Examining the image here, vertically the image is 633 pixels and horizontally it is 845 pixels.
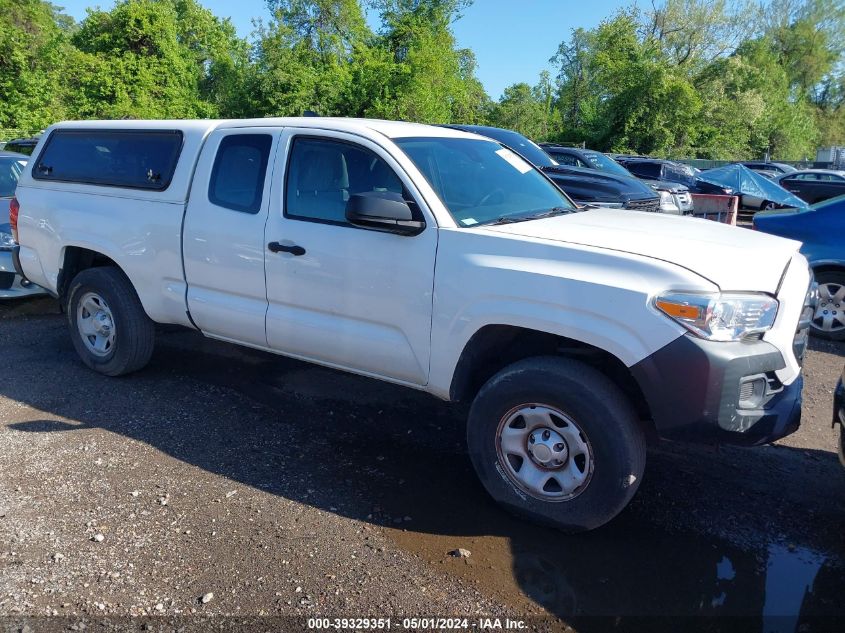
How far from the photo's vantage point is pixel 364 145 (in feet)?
13.6

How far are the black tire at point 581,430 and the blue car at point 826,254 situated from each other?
4.83 meters

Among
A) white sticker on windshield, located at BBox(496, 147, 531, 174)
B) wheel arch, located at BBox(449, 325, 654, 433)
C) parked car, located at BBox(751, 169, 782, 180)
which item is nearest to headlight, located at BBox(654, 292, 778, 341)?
wheel arch, located at BBox(449, 325, 654, 433)

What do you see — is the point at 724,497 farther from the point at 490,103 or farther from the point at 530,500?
the point at 490,103

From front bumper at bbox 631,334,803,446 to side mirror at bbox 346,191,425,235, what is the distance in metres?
1.40

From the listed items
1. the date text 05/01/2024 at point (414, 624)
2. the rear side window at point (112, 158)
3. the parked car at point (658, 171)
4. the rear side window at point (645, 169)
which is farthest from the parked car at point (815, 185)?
the date text 05/01/2024 at point (414, 624)

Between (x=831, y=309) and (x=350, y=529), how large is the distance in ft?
19.3

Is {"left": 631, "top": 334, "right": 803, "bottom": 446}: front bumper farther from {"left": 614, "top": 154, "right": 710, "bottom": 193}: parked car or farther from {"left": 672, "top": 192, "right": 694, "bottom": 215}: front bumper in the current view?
{"left": 614, "top": 154, "right": 710, "bottom": 193}: parked car

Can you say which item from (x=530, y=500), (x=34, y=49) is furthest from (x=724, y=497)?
(x=34, y=49)

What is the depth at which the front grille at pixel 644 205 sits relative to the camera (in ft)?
34.4

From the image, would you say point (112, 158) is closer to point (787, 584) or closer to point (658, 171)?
point (787, 584)

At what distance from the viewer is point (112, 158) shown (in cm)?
535

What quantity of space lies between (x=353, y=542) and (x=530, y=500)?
2.97 ft

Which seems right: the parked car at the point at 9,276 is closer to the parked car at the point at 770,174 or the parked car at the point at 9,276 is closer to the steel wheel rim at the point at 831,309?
the steel wheel rim at the point at 831,309

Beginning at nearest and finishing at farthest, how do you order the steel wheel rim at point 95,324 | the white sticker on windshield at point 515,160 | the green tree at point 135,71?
the white sticker on windshield at point 515,160 < the steel wheel rim at point 95,324 < the green tree at point 135,71
